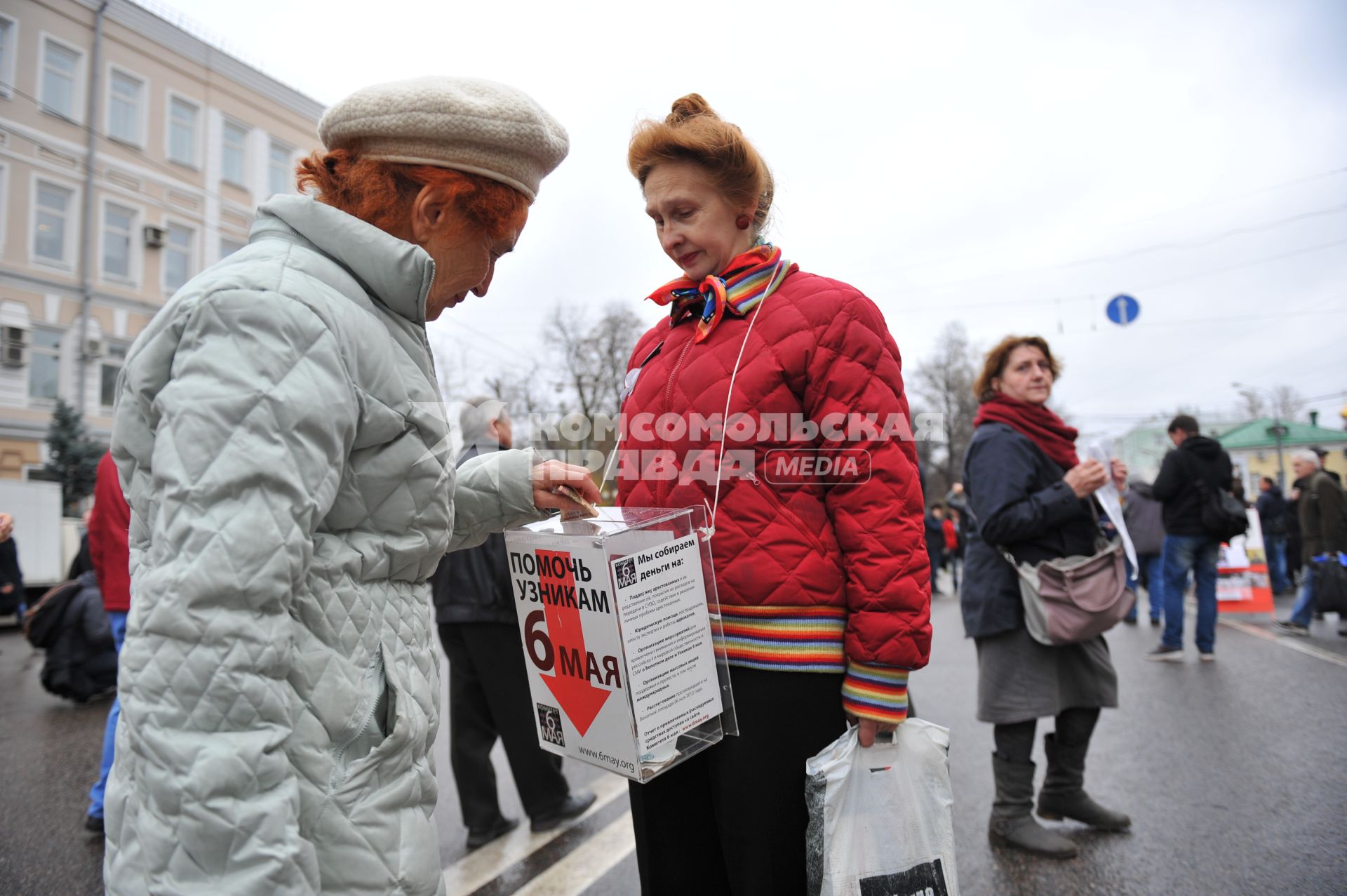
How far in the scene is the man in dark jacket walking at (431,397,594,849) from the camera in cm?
365

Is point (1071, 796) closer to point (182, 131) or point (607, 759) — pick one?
point (607, 759)

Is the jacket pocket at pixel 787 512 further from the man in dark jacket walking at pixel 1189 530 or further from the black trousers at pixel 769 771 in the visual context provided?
the man in dark jacket walking at pixel 1189 530

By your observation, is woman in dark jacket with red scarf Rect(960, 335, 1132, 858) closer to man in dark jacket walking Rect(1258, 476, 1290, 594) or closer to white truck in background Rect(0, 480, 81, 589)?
man in dark jacket walking Rect(1258, 476, 1290, 594)

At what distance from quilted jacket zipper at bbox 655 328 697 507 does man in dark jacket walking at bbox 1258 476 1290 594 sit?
1359 centimetres

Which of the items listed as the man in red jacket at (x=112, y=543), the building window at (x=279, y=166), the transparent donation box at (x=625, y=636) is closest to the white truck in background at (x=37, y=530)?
the man in red jacket at (x=112, y=543)

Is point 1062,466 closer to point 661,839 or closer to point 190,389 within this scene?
point 661,839

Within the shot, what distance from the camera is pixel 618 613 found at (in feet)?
4.71

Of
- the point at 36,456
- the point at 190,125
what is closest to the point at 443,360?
the point at 190,125

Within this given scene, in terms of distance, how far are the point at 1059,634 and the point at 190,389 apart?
3112mm

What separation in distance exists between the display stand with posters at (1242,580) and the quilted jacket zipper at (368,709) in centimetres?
1048

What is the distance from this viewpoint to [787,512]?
1711 millimetres

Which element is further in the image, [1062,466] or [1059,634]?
[1062,466]

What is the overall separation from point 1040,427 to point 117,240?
23952 mm

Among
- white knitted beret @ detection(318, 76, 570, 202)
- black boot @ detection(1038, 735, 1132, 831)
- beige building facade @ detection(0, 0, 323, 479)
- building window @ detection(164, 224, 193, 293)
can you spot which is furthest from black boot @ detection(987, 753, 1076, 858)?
building window @ detection(164, 224, 193, 293)
